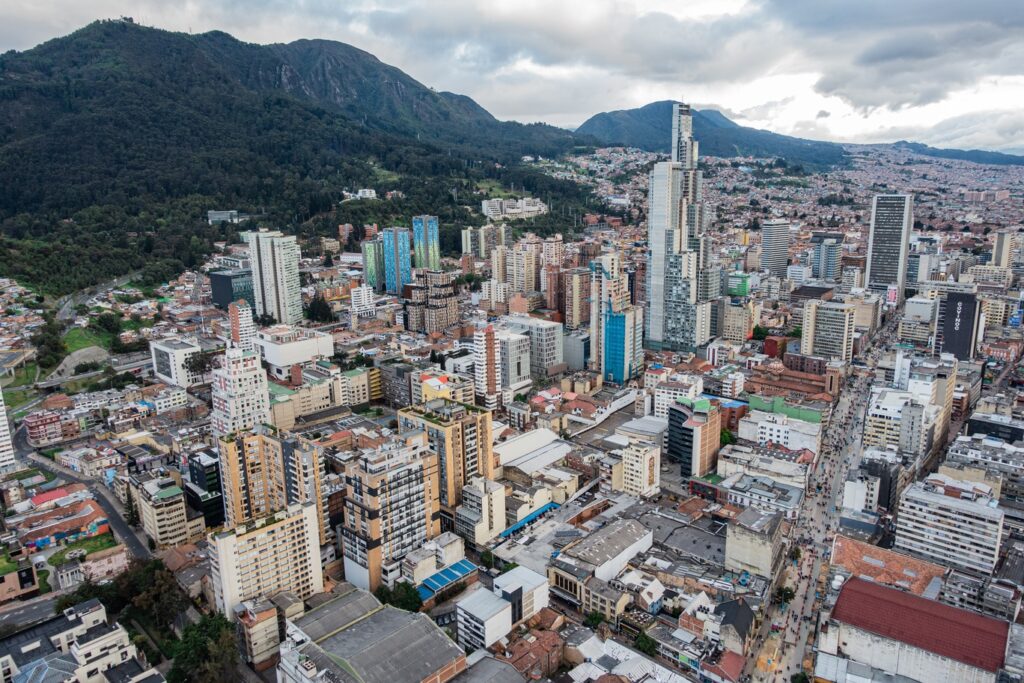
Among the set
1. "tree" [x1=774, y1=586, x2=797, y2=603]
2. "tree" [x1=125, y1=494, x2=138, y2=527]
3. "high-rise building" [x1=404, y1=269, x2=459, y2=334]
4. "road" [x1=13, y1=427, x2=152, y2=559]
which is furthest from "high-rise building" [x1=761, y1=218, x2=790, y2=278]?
"road" [x1=13, y1=427, x2=152, y2=559]

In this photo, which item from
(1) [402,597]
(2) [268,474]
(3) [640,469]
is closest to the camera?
(1) [402,597]

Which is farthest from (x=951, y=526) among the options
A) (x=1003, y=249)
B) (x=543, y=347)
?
(x=1003, y=249)

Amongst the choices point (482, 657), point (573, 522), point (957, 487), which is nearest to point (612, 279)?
point (573, 522)

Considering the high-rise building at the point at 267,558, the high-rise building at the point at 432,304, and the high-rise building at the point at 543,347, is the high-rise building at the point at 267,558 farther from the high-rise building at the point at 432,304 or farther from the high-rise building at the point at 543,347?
the high-rise building at the point at 432,304

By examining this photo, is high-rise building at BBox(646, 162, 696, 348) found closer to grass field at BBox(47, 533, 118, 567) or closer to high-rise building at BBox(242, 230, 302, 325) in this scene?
high-rise building at BBox(242, 230, 302, 325)

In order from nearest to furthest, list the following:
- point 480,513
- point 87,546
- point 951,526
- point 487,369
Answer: point 951,526 < point 480,513 < point 87,546 < point 487,369

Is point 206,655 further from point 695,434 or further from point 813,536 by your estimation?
point 813,536

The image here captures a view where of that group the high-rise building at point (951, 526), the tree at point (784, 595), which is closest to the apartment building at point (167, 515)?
the tree at point (784, 595)
